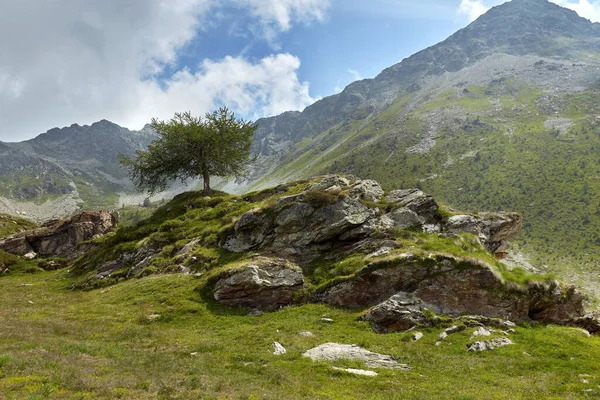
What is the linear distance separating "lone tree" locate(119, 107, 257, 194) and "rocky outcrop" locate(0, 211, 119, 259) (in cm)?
2043

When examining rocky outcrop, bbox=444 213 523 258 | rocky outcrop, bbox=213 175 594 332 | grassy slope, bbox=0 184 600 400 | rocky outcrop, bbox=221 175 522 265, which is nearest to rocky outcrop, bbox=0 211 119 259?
grassy slope, bbox=0 184 600 400

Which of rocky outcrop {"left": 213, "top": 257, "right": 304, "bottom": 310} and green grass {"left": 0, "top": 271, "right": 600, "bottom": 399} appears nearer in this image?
green grass {"left": 0, "top": 271, "right": 600, "bottom": 399}

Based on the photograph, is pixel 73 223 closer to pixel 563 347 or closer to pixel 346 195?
pixel 346 195

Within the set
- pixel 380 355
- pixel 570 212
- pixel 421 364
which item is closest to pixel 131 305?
pixel 380 355

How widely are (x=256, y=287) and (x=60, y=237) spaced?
60.1 meters

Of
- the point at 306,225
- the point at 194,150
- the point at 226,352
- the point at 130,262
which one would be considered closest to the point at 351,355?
the point at 226,352

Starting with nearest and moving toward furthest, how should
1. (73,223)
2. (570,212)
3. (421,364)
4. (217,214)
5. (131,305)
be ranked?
(421,364) < (131,305) < (217,214) < (73,223) < (570,212)

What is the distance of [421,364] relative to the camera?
61.4 feet

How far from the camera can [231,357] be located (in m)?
18.8

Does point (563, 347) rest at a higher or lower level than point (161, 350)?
lower

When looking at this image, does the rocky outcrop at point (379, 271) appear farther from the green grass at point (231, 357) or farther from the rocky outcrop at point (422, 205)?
the green grass at point (231, 357)

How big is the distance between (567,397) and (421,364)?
21.3 feet

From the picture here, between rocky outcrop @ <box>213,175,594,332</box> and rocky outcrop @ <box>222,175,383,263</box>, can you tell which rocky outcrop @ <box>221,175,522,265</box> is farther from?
rocky outcrop @ <box>213,175,594,332</box>

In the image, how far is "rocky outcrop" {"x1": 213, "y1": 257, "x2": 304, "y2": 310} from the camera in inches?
1142
